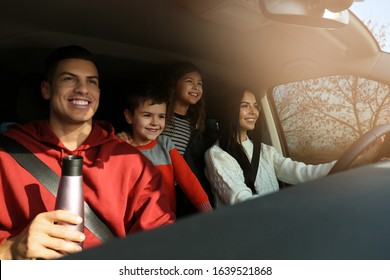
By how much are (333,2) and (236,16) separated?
774 millimetres

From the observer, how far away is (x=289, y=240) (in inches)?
24.3

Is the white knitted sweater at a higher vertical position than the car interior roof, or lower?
lower

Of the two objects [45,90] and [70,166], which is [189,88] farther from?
[70,166]

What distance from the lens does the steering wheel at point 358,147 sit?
1700 millimetres

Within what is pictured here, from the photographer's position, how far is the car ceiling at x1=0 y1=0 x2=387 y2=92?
1754 millimetres

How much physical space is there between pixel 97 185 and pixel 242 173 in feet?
3.23

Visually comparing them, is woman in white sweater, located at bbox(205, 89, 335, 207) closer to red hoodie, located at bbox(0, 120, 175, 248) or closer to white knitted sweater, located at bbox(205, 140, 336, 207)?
white knitted sweater, located at bbox(205, 140, 336, 207)

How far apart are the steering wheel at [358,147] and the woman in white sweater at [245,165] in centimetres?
48

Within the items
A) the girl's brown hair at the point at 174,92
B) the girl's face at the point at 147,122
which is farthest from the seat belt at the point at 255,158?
the girl's face at the point at 147,122

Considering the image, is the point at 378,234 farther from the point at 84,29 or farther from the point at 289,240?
the point at 84,29

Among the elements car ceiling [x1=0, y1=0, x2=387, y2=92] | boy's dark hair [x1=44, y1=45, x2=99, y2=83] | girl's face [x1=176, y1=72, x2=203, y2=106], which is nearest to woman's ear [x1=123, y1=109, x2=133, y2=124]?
car ceiling [x1=0, y1=0, x2=387, y2=92]

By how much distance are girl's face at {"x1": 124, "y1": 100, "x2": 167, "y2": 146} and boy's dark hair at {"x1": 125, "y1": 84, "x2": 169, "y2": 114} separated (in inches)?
0.9

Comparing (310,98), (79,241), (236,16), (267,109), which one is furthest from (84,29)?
(310,98)

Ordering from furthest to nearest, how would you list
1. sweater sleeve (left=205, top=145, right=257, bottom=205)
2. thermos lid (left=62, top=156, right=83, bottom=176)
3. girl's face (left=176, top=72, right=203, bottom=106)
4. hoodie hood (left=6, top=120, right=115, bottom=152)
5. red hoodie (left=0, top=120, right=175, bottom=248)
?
1. girl's face (left=176, top=72, right=203, bottom=106)
2. sweater sleeve (left=205, top=145, right=257, bottom=205)
3. hoodie hood (left=6, top=120, right=115, bottom=152)
4. red hoodie (left=0, top=120, right=175, bottom=248)
5. thermos lid (left=62, top=156, right=83, bottom=176)
